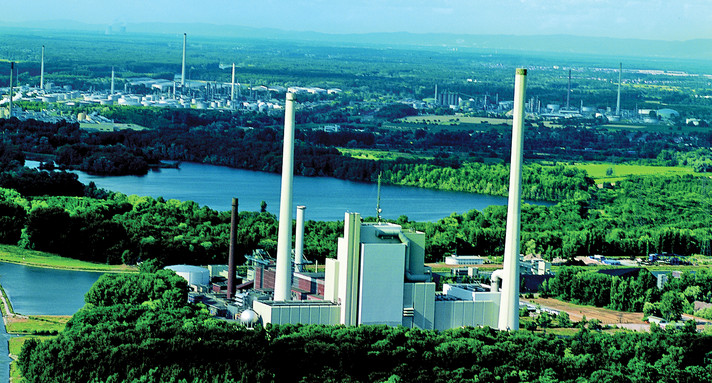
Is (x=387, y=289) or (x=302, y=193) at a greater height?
(x=387, y=289)

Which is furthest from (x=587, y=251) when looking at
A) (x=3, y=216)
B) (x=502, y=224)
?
(x=3, y=216)

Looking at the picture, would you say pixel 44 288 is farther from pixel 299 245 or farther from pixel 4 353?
pixel 4 353

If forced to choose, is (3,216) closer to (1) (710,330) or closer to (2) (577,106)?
(1) (710,330)

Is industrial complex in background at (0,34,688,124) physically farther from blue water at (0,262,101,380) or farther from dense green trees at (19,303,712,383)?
dense green trees at (19,303,712,383)

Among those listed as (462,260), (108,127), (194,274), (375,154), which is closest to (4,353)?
(194,274)

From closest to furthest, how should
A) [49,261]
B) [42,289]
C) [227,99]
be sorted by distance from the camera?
[42,289], [49,261], [227,99]

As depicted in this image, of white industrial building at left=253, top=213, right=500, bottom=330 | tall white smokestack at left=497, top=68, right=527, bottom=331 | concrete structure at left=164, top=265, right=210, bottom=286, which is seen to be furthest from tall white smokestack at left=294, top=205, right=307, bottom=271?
tall white smokestack at left=497, top=68, right=527, bottom=331

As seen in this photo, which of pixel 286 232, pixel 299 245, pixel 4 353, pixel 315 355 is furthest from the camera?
pixel 299 245

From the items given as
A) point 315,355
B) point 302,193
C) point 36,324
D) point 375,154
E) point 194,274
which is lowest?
point 36,324
